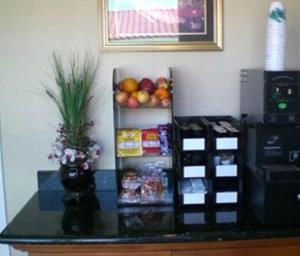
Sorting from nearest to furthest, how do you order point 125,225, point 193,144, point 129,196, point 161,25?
point 125,225 < point 193,144 < point 129,196 < point 161,25

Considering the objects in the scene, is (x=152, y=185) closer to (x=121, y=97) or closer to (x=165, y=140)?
(x=165, y=140)

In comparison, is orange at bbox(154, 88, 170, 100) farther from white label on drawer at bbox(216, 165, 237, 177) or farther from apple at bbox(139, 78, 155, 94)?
white label on drawer at bbox(216, 165, 237, 177)

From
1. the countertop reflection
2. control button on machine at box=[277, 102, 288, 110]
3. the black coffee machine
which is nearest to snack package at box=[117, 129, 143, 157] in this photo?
the countertop reflection

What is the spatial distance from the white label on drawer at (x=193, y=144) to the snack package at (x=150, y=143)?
0.21 meters

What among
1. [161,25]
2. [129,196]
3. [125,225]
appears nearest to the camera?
[125,225]

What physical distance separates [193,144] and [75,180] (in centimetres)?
55

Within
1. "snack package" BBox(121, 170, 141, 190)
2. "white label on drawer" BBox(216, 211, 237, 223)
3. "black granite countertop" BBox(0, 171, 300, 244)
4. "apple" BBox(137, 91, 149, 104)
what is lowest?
"black granite countertop" BBox(0, 171, 300, 244)

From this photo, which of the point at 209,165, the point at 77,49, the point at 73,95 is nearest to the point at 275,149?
the point at 209,165

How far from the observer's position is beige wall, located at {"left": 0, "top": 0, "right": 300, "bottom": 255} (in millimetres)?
1807

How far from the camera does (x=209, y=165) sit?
160 cm

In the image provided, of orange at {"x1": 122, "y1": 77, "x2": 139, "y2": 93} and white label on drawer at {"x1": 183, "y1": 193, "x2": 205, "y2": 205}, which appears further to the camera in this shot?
orange at {"x1": 122, "y1": 77, "x2": 139, "y2": 93}

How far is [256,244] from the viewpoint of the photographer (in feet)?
4.57

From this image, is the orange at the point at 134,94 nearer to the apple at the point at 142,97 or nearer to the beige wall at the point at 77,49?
the apple at the point at 142,97

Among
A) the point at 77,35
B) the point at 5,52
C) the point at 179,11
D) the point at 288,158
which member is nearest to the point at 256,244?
the point at 288,158
